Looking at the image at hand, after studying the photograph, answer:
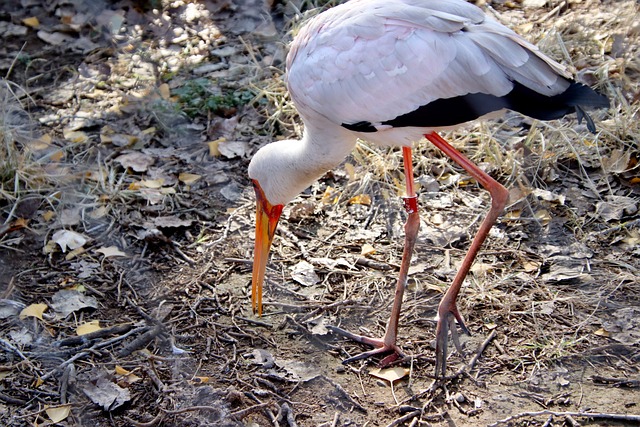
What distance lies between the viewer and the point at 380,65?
3256 mm

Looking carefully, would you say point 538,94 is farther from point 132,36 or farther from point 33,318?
point 132,36

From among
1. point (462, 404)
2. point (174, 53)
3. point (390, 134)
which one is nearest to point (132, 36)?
point (174, 53)

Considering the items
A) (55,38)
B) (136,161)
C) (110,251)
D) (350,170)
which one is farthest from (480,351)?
(55,38)

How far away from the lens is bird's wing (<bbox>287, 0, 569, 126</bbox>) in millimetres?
3158

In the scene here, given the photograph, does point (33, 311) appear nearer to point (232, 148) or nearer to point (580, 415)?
point (232, 148)

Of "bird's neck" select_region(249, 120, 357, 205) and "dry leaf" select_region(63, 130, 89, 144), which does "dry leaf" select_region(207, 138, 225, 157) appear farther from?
"bird's neck" select_region(249, 120, 357, 205)

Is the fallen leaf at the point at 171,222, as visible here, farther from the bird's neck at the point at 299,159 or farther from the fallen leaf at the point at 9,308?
the fallen leaf at the point at 9,308

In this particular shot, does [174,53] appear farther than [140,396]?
Yes

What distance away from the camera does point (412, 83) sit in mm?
3225

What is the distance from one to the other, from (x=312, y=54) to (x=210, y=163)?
1.59 metres

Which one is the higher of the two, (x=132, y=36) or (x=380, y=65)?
(x=380, y=65)

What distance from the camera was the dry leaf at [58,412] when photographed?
3168 mm

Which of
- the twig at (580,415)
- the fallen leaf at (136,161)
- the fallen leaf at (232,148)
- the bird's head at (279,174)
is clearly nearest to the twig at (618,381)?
the twig at (580,415)

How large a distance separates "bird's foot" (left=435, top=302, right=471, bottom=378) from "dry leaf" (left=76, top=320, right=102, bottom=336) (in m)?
1.65
